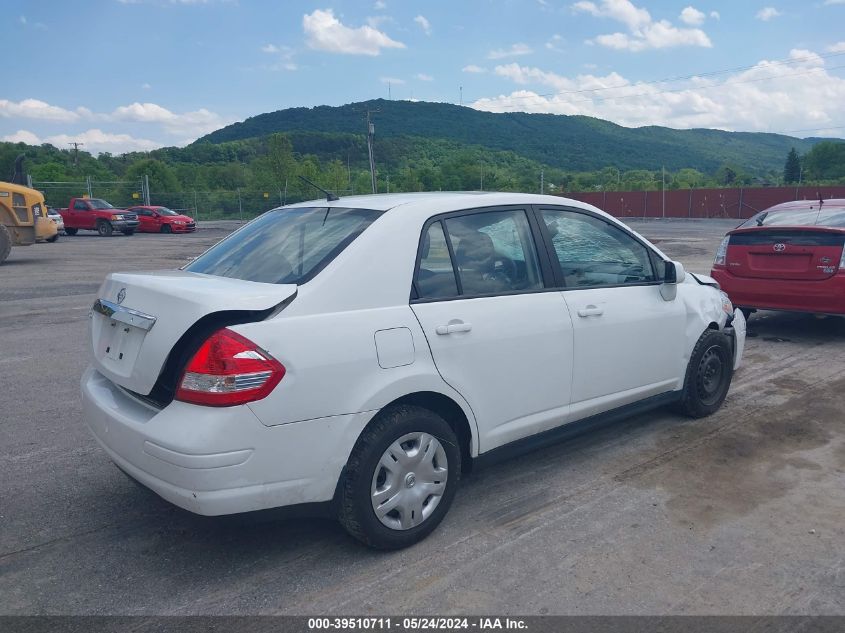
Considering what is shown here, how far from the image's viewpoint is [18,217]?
57.4ft

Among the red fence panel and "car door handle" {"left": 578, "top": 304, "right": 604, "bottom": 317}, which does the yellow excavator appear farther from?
the red fence panel

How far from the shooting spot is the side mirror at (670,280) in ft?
14.9

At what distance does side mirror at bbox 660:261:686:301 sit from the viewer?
455 cm

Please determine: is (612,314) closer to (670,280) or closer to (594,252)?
(594,252)

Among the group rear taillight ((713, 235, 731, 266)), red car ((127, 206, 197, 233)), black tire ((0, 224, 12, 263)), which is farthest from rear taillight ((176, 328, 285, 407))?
red car ((127, 206, 197, 233))

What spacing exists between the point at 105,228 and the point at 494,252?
33.4 meters

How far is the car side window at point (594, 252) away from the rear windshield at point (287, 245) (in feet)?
3.95

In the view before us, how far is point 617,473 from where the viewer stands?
414 centimetres

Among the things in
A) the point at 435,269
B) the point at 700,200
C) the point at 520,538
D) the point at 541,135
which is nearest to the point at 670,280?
the point at 435,269

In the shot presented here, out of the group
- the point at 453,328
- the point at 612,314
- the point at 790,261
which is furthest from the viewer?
the point at 790,261

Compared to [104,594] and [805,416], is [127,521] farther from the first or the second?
[805,416]

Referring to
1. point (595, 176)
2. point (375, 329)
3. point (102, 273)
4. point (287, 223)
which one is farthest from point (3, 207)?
point (595, 176)

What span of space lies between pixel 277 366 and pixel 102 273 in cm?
1480

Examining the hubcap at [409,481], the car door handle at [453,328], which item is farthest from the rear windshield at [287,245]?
the hubcap at [409,481]
